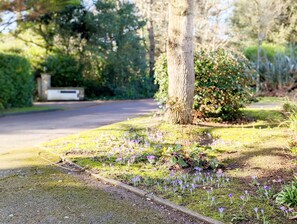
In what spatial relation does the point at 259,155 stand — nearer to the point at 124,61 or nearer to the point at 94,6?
the point at 124,61

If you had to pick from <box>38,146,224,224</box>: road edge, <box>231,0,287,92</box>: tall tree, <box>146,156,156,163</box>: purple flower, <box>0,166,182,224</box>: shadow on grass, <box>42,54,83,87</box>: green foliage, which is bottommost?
<box>0,166,182,224</box>: shadow on grass

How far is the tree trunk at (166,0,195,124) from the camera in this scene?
19.9 feet

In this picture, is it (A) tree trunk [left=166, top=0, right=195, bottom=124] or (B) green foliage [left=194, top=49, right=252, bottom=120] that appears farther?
(B) green foliage [left=194, top=49, right=252, bottom=120]

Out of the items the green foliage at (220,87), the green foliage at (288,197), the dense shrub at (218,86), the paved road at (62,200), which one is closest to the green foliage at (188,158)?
the paved road at (62,200)

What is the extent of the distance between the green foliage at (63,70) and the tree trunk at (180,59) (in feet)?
49.1

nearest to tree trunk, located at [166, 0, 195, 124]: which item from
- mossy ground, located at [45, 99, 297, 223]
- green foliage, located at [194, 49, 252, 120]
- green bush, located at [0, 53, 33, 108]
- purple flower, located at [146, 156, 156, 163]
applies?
Answer: mossy ground, located at [45, 99, 297, 223]

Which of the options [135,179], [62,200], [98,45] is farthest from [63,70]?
[62,200]

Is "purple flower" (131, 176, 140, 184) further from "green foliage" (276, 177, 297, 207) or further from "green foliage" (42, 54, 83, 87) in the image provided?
"green foliage" (42, 54, 83, 87)

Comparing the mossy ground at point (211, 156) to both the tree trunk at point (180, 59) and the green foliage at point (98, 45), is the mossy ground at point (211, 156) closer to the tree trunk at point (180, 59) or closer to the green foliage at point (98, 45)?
the tree trunk at point (180, 59)

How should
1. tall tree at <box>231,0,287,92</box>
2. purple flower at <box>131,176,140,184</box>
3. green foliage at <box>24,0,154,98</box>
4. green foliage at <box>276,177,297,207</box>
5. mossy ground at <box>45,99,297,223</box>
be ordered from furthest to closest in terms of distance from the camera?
green foliage at <box>24,0,154,98</box> < tall tree at <box>231,0,287,92</box> < purple flower at <box>131,176,140,184</box> < mossy ground at <box>45,99,297,223</box> < green foliage at <box>276,177,297,207</box>

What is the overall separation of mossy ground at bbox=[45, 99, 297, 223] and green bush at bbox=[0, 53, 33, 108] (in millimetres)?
7891

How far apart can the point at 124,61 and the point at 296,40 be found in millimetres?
14365

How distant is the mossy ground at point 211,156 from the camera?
2934 mm

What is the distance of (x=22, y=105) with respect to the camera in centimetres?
1389
